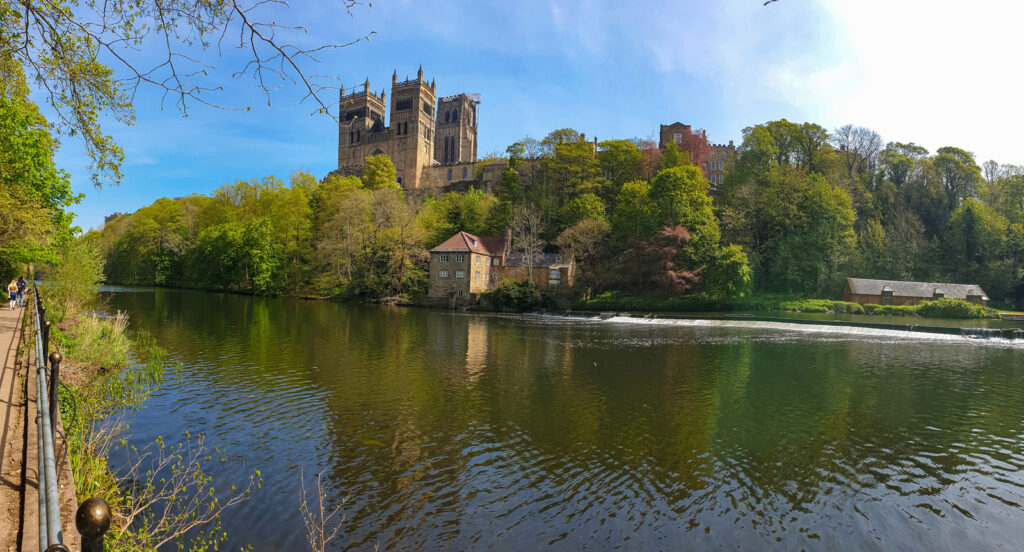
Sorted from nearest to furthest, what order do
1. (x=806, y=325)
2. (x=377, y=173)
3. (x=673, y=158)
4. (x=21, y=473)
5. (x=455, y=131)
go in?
(x=21, y=473), (x=806, y=325), (x=673, y=158), (x=377, y=173), (x=455, y=131)

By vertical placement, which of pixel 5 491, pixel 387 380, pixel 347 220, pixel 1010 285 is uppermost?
pixel 347 220

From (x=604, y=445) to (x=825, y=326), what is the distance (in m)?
30.9

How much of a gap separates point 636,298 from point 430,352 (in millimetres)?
29549

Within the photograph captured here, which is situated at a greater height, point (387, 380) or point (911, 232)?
point (911, 232)

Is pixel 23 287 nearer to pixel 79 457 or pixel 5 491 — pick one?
pixel 79 457

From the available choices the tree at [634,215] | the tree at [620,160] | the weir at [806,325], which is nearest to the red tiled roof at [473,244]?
the weir at [806,325]

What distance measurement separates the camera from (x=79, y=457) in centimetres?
686

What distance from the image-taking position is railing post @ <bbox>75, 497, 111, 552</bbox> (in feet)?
7.25

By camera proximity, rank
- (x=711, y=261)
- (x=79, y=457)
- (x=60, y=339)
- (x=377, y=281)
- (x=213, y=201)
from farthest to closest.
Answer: (x=213, y=201), (x=377, y=281), (x=711, y=261), (x=60, y=339), (x=79, y=457)

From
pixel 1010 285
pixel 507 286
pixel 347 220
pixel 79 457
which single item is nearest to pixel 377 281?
pixel 347 220

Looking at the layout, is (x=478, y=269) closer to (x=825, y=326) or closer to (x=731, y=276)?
(x=731, y=276)

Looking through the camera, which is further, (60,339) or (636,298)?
(636,298)

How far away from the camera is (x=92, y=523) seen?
225 centimetres

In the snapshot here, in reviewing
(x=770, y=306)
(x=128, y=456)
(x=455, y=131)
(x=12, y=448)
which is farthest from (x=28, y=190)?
(x=455, y=131)
